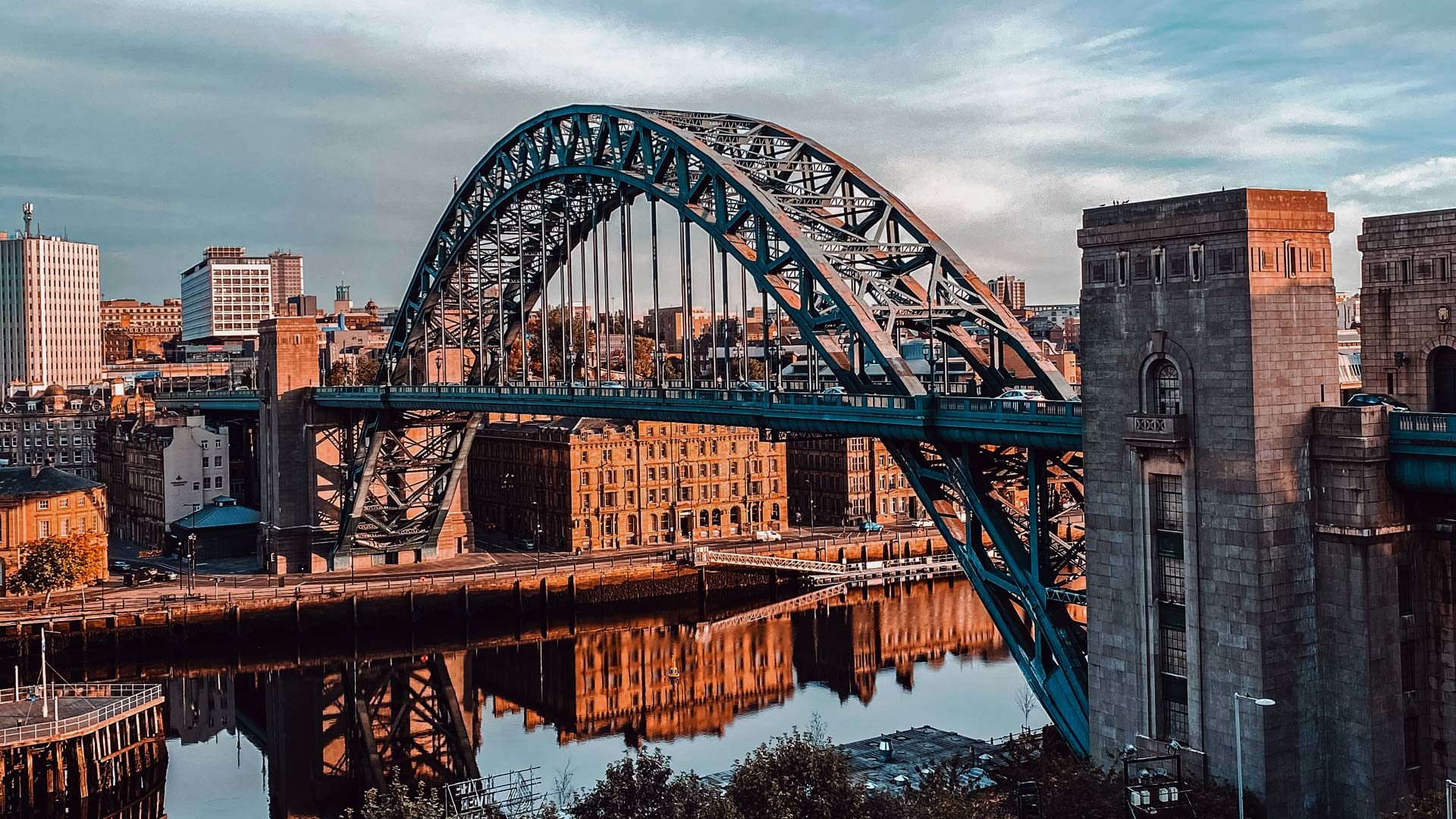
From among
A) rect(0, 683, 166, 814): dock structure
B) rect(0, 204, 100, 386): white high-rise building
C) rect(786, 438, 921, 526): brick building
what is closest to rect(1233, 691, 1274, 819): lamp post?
rect(0, 683, 166, 814): dock structure

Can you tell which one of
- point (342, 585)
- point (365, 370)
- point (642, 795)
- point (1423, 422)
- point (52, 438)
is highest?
point (365, 370)

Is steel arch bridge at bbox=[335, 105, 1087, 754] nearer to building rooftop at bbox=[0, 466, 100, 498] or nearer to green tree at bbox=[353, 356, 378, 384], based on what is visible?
building rooftop at bbox=[0, 466, 100, 498]

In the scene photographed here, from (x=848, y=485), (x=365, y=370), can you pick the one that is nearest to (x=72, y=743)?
(x=848, y=485)

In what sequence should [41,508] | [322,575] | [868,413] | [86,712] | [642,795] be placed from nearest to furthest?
[642,795]
[868,413]
[86,712]
[41,508]
[322,575]

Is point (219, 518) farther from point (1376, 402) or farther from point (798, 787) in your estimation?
point (1376, 402)

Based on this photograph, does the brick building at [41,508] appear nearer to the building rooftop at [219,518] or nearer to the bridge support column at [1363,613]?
the building rooftop at [219,518]

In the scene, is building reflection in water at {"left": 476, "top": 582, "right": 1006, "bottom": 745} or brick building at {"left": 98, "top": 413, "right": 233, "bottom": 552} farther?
brick building at {"left": 98, "top": 413, "right": 233, "bottom": 552}
